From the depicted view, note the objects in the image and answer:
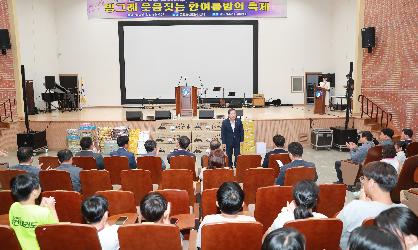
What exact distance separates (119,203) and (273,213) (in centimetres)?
167

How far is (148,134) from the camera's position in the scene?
435 inches

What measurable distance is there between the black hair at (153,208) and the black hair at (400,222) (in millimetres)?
1589

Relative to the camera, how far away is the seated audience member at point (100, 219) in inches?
122

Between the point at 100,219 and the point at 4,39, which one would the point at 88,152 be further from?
the point at 4,39

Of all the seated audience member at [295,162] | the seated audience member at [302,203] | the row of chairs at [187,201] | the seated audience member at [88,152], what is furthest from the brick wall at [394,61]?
the seated audience member at [302,203]

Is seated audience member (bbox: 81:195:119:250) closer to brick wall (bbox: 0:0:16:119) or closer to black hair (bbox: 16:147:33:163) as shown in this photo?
black hair (bbox: 16:147:33:163)

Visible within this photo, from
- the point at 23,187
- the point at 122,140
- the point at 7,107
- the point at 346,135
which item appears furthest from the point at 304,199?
the point at 7,107

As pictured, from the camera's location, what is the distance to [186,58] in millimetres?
16500

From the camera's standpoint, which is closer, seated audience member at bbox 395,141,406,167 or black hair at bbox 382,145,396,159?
black hair at bbox 382,145,396,159

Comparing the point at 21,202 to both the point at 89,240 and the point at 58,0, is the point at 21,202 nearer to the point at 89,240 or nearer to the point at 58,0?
the point at 89,240

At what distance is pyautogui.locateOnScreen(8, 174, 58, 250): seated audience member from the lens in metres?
3.29

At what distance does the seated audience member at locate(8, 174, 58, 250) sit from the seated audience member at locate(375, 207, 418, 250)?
255 centimetres

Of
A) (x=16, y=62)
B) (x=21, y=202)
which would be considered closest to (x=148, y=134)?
(x=16, y=62)

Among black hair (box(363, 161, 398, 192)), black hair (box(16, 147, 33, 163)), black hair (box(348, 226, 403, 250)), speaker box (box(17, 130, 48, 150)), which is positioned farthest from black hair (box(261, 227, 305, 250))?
speaker box (box(17, 130, 48, 150))
